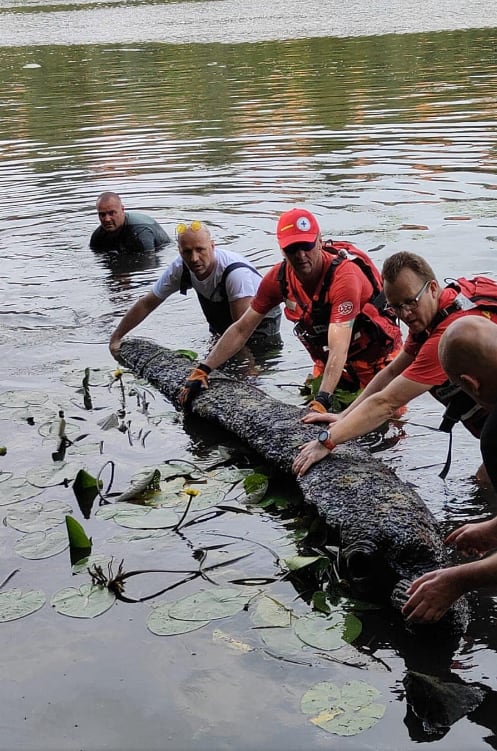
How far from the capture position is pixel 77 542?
489 cm

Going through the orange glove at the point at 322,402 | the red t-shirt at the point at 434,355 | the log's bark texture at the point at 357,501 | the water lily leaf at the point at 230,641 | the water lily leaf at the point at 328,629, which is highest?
the red t-shirt at the point at 434,355

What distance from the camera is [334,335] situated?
6.25 m

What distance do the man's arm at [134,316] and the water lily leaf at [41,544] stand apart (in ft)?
10.6

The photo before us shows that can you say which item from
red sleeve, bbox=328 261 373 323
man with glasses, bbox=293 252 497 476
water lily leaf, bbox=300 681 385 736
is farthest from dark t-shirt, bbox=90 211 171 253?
water lily leaf, bbox=300 681 385 736

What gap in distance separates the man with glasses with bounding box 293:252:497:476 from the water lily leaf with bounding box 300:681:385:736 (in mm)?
1535

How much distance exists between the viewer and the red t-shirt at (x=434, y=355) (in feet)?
15.5

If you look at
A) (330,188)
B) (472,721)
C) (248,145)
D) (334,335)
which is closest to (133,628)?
(472,721)

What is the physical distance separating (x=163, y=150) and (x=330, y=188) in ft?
16.1

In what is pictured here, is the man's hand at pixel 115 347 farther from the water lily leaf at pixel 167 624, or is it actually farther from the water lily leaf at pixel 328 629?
the water lily leaf at pixel 328 629

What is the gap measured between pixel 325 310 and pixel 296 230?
0.69 metres

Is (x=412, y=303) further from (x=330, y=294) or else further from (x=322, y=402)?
(x=330, y=294)

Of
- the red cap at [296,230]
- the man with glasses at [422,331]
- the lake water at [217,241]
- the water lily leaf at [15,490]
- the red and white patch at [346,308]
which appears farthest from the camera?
the red and white patch at [346,308]

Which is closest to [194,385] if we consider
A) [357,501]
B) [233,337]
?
[233,337]

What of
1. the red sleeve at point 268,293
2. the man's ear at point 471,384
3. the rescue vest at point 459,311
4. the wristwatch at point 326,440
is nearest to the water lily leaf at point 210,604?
the wristwatch at point 326,440
